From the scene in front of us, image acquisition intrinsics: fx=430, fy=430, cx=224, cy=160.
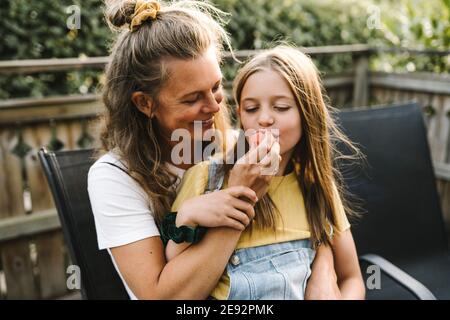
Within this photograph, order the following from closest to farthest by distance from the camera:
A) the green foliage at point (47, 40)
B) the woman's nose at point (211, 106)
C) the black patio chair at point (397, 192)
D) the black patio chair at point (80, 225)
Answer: the woman's nose at point (211, 106), the black patio chair at point (80, 225), the black patio chair at point (397, 192), the green foliage at point (47, 40)

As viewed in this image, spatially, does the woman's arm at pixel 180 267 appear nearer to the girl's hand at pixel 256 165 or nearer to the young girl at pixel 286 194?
the young girl at pixel 286 194

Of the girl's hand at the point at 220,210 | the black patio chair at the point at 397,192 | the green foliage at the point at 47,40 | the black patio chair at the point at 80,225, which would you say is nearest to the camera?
the girl's hand at the point at 220,210

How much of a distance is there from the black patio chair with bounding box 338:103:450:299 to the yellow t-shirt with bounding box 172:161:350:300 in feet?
2.87

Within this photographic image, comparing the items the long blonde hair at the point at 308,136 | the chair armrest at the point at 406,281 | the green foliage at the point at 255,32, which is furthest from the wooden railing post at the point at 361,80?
the long blonde hair at the point at 308,136

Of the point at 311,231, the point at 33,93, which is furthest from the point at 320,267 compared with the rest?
the point at 33,93

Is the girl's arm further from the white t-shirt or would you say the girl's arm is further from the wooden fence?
the wooden fence

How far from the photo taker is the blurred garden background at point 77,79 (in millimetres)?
2576

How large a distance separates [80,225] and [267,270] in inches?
33.5

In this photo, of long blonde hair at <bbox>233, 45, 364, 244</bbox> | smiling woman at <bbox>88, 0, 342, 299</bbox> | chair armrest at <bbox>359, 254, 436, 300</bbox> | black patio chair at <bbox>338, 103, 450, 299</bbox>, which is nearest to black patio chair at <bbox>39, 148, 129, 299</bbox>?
smiling woman at <bbox>88, 0, 342, 299</bbox>

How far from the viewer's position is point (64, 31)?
3.21m

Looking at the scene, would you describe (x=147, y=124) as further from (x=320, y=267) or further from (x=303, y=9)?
(x=303, y=9)

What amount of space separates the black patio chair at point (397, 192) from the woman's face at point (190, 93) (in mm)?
1174

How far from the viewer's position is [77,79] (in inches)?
127

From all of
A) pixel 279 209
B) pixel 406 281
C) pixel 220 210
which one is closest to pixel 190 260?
pixel 220 210
